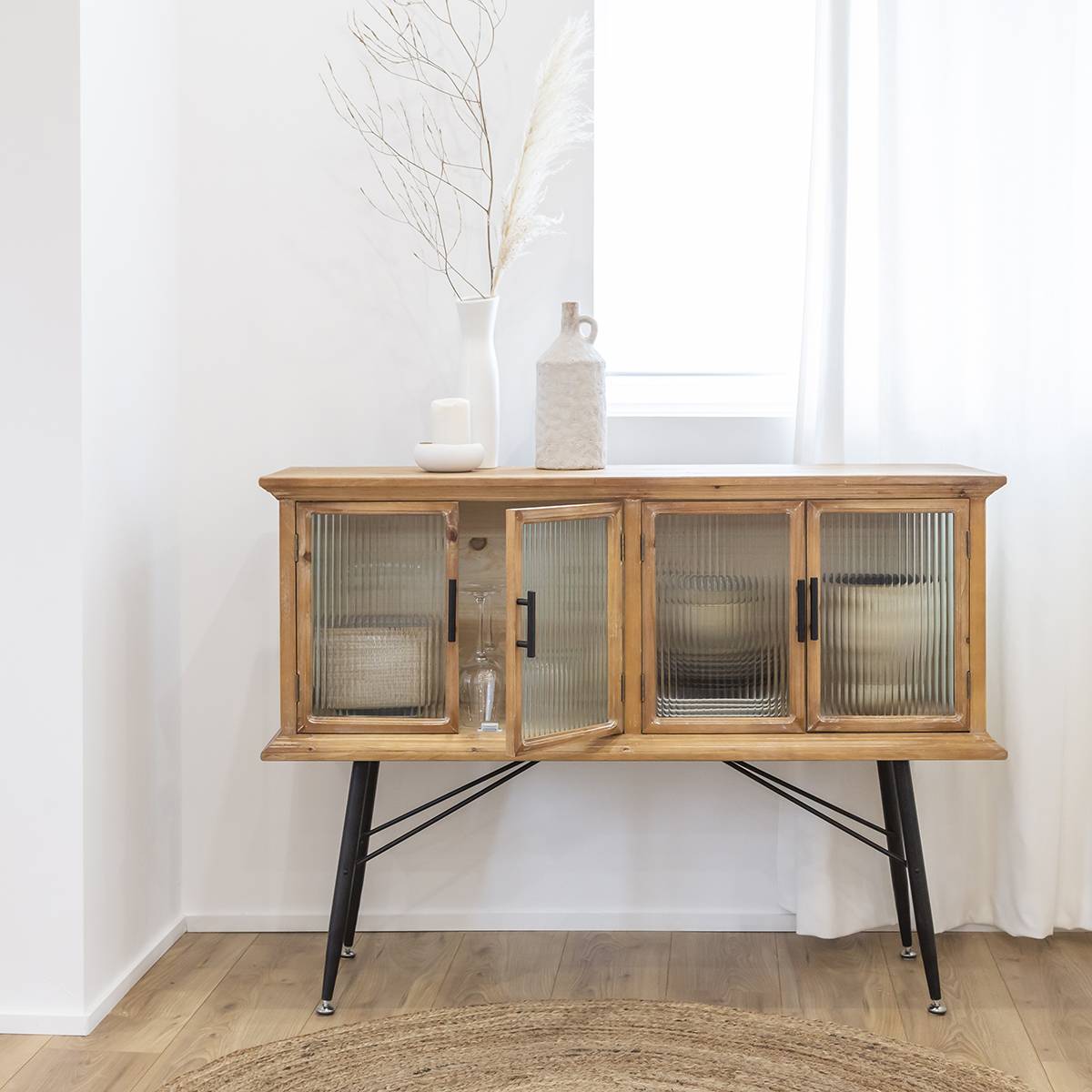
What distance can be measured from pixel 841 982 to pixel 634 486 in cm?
103

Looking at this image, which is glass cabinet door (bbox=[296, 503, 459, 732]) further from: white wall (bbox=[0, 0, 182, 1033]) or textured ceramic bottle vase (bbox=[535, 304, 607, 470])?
white wall (bbox=[0, 0, 182, 1033])

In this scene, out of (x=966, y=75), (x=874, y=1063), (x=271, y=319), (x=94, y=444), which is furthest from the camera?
(x=271, y=319)

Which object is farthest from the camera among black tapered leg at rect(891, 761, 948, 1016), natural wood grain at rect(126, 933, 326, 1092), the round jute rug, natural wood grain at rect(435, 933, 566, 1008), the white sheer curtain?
the white sheer curtain

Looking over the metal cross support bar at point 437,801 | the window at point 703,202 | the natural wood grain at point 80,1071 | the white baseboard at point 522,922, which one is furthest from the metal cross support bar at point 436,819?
the window at point 703,202

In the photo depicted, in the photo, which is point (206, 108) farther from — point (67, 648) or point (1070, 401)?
point (1070, 401)

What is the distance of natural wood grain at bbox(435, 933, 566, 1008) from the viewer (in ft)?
6.75

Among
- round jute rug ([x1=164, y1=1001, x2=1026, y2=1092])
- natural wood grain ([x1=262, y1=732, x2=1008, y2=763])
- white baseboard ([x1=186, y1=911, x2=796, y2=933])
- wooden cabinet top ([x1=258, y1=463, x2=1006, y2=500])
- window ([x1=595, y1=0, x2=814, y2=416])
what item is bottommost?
round jute rug ([x1=164, y1=1001, x2=1026, y2=1092])

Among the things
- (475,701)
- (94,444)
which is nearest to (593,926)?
(475,701)

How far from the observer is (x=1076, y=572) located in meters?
2.23

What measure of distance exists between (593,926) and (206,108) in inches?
73.0

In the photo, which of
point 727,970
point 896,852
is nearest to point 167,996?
point 727,970

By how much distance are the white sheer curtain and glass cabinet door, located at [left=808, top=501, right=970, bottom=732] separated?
0.35 m

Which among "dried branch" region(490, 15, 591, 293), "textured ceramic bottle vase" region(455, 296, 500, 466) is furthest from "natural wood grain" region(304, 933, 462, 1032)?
"dried branch" region(490, 15, 591, 293)

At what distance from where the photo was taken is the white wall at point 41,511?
188 centimetres
